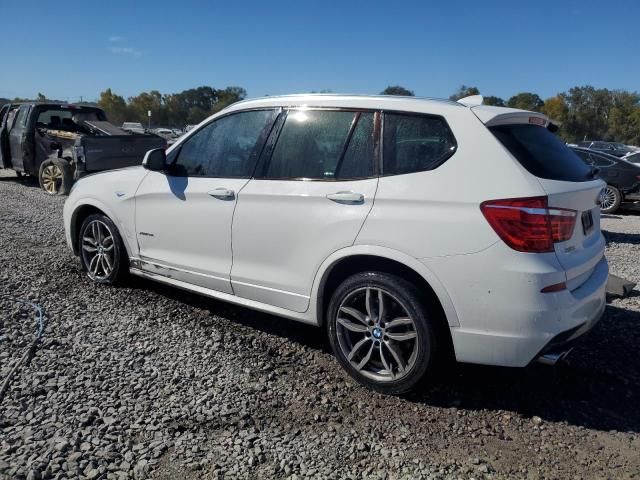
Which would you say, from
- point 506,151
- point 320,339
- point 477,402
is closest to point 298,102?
point 506,151

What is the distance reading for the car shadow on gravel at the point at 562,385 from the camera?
131 inches

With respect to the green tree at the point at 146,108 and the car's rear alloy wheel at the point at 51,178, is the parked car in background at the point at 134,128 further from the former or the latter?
the green tree at the point at 146,108

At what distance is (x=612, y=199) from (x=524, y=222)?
461 inches

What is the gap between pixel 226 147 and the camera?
424cm

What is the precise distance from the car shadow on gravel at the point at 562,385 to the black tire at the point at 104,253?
1.32m

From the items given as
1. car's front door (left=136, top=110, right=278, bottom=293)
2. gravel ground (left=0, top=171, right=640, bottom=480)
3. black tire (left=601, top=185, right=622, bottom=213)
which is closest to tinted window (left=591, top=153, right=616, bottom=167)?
black tire (left=601, top=185, right=622, bottom=213)

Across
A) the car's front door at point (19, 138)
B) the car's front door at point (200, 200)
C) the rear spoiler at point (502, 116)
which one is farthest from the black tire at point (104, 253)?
the car's front door at point (19, 138)

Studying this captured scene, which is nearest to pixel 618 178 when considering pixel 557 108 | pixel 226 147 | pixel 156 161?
pixel 226 147

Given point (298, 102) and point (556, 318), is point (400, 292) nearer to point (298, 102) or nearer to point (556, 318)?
point (556, 318)

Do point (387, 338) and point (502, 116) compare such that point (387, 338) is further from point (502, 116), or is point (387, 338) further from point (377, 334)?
point (502, 116)

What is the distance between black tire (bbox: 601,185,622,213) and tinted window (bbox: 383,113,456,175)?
A: 1140 centimetres

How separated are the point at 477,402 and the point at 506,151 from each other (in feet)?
5.11

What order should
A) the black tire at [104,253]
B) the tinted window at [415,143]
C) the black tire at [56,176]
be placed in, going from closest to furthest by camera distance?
the tinted window at [415,143], the black tire at [104,253], the black tire at [56,176]

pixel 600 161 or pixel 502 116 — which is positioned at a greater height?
pixel 502 116
